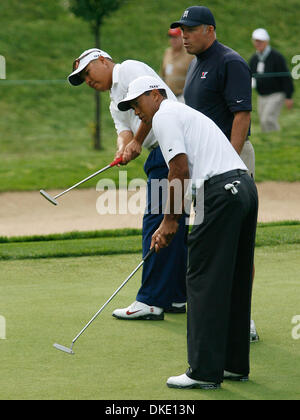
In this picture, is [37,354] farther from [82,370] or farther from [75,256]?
[75,256]

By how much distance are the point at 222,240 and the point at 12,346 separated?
1595 mm

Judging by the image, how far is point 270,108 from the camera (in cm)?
1756

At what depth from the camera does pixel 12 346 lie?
5.81 metres

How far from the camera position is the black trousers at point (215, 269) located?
5035 mm

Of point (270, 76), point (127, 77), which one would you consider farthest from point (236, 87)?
point (270, 76)

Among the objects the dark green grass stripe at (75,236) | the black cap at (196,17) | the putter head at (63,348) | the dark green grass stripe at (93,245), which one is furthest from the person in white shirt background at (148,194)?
the dark green grass stripe at (75,236)

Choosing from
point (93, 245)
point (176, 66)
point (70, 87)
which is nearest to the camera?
point (93, 245)

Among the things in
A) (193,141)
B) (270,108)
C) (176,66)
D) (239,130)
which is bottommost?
(193,141)

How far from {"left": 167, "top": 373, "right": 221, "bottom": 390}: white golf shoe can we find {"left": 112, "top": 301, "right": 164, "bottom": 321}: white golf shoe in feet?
5.19

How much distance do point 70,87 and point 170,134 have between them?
17.6 meters

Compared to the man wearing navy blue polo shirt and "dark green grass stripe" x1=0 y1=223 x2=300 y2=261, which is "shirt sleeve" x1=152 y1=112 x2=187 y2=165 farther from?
"dark green grass stripe" x1=0 y1=223 x2=300 y2=261

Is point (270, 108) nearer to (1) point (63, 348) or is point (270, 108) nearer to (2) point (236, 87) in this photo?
(2) point (236, 87)
